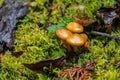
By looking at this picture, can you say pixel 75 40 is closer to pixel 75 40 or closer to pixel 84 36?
pixel 75 40

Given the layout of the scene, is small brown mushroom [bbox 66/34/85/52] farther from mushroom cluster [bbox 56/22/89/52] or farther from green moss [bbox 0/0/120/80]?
green moss [bbox 0/0/120/80]

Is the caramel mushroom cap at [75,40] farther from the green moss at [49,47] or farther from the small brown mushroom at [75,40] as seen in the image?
the green moss at [49,47]

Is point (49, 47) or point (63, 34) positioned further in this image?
point (49, 47)

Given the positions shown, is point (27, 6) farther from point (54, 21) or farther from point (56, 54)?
point (56, 54)

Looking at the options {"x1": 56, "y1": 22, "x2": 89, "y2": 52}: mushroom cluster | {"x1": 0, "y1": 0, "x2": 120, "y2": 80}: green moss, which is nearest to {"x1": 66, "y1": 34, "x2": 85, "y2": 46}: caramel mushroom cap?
{"x1": 56, "y1": 22, "x2": 89, "y2": 52}: mushroom cluster

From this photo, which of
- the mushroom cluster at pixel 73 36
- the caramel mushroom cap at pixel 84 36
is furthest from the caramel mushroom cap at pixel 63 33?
the caramel mushroom cap at pixel 84 36

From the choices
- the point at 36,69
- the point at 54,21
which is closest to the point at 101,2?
the point at 54,21

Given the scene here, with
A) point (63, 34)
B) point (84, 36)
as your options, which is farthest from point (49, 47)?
point (84, 36)
